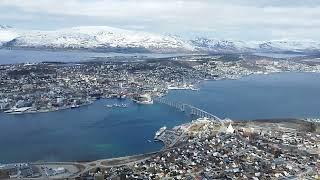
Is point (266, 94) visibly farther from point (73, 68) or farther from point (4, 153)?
point (4, 153)

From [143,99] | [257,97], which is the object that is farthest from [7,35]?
[143,99]

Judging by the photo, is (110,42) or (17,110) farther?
(110,42)

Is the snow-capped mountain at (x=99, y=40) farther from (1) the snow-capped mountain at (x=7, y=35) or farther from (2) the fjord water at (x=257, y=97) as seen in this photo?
(2) the fjord water at (x=257, y=97)

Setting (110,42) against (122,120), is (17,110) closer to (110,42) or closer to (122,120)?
(122,120)

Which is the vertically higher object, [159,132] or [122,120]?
[159,132]

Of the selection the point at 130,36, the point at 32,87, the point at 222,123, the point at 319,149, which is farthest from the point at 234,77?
the point at 130,36

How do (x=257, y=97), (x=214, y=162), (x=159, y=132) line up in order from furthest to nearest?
1. (x=257, y=97)
2. (x=159, y=132)
3. (x=214, y=162)

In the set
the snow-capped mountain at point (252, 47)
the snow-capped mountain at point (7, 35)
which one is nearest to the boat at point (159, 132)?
the snow-capped mountain at point (252, 47)

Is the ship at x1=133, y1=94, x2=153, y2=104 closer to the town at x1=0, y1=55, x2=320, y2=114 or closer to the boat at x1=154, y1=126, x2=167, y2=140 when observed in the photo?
the town at x1=0, y1=55, x2=320, y2=114
